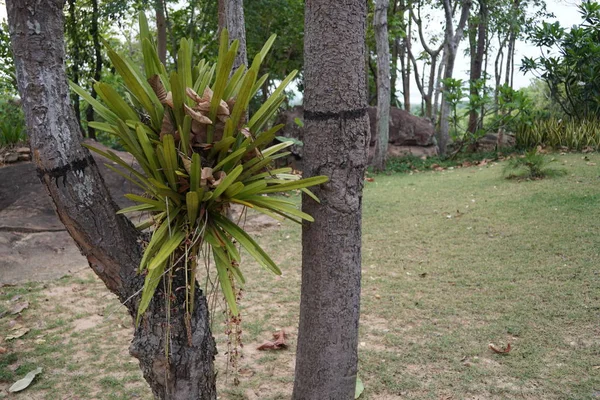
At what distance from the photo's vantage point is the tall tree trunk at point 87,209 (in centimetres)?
184

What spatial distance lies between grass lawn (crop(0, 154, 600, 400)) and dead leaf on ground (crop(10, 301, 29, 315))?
5cm

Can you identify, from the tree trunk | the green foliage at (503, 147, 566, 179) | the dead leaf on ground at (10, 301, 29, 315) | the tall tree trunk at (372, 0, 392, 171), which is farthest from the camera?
the tall tree trunk at (372, 0, 392, 171)

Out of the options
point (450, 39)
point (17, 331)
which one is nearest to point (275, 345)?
point (17, 331)

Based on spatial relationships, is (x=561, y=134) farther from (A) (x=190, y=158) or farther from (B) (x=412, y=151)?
(A) (x=190, y=158)

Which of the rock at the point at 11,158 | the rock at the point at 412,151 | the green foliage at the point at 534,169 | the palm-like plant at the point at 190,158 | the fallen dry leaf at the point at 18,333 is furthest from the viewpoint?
the rock at the point at 412,151

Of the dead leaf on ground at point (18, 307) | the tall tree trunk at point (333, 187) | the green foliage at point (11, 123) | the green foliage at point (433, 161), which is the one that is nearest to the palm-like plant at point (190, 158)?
the tall tree trunk at point (333, 187)

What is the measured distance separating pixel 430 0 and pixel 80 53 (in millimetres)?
10356

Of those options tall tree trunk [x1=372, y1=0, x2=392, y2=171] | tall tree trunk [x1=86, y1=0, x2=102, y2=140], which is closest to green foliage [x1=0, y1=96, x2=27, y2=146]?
tall tree trunk [x1=86, y1=0, x2=102, y2=140]

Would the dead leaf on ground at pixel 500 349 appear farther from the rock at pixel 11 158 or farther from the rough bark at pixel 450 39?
the rough bark at pixel 450 39

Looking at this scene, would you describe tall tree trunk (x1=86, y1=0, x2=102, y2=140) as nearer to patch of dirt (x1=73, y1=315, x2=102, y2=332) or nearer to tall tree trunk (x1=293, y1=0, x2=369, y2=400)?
patch of dirt (x1=73, y1=315, x2=102, y2=332)

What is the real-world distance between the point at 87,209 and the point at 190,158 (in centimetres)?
47

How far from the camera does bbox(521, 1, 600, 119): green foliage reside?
10664mm

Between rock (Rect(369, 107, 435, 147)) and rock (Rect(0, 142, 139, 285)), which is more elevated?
rock (Rect(369, 107, 435, 147))

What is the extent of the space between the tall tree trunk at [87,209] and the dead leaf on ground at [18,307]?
253 cm
